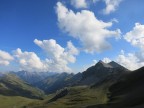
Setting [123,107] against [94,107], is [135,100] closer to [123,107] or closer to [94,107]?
[123,107]

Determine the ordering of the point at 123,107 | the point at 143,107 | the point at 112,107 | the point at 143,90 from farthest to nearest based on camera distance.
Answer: the point at 143,90 → the point at 112,107 → the point at 123,107 → the point at 143,107

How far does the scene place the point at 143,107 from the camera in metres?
113

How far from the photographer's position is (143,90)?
169m

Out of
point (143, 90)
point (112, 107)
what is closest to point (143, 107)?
point (112, 107)

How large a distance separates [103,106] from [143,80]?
50.7 metres

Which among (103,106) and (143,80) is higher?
(143,80)

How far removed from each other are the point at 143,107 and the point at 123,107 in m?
33.0

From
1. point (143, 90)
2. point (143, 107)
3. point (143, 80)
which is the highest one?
point (143, 80)

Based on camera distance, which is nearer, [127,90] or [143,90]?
[143,90]

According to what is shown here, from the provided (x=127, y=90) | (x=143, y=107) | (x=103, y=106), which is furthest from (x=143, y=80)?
(x=143, y=107)

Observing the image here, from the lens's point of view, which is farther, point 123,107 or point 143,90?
point 143,90

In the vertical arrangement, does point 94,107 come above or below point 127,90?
below

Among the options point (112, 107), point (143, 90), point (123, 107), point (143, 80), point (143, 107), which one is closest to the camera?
point (143, 107)

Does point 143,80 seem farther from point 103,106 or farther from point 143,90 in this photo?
point 103,106
